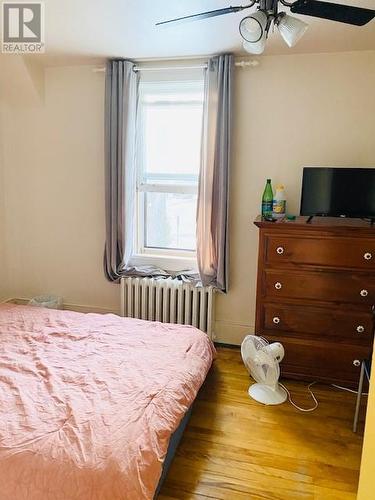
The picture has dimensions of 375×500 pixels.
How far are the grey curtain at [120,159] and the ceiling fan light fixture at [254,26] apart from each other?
172 cm

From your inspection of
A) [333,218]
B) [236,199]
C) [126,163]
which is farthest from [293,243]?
[126,163]

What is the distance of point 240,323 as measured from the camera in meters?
3.52

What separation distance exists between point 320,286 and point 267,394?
2.78ft

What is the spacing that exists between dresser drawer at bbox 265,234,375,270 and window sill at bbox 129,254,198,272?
2.95 feet

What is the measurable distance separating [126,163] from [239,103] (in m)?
1.07

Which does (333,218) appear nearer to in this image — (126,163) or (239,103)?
(239,103)

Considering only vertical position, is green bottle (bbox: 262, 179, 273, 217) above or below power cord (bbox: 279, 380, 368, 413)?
above

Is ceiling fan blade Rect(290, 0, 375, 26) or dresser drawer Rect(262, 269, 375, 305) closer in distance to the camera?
ceiling fan blade Rect(290, 0, 375, 26)

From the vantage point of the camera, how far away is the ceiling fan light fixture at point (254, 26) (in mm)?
1712

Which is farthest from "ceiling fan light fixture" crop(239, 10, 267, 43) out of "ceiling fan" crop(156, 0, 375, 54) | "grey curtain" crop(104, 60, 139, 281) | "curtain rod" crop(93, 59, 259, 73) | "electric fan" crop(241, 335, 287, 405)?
"electric fan" crop(241, 335, 287, 405)

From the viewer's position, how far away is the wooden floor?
194 centimetres

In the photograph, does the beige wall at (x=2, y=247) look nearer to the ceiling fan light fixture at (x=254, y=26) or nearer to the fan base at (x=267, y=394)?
the fan base at (x=267, y=394)

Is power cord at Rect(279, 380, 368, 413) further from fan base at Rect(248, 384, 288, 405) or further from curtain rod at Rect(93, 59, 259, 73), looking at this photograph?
curtain rod at Rect(93, 59, 259, 73)

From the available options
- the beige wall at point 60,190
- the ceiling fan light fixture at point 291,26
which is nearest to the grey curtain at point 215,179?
the beige wall at point 60,190
